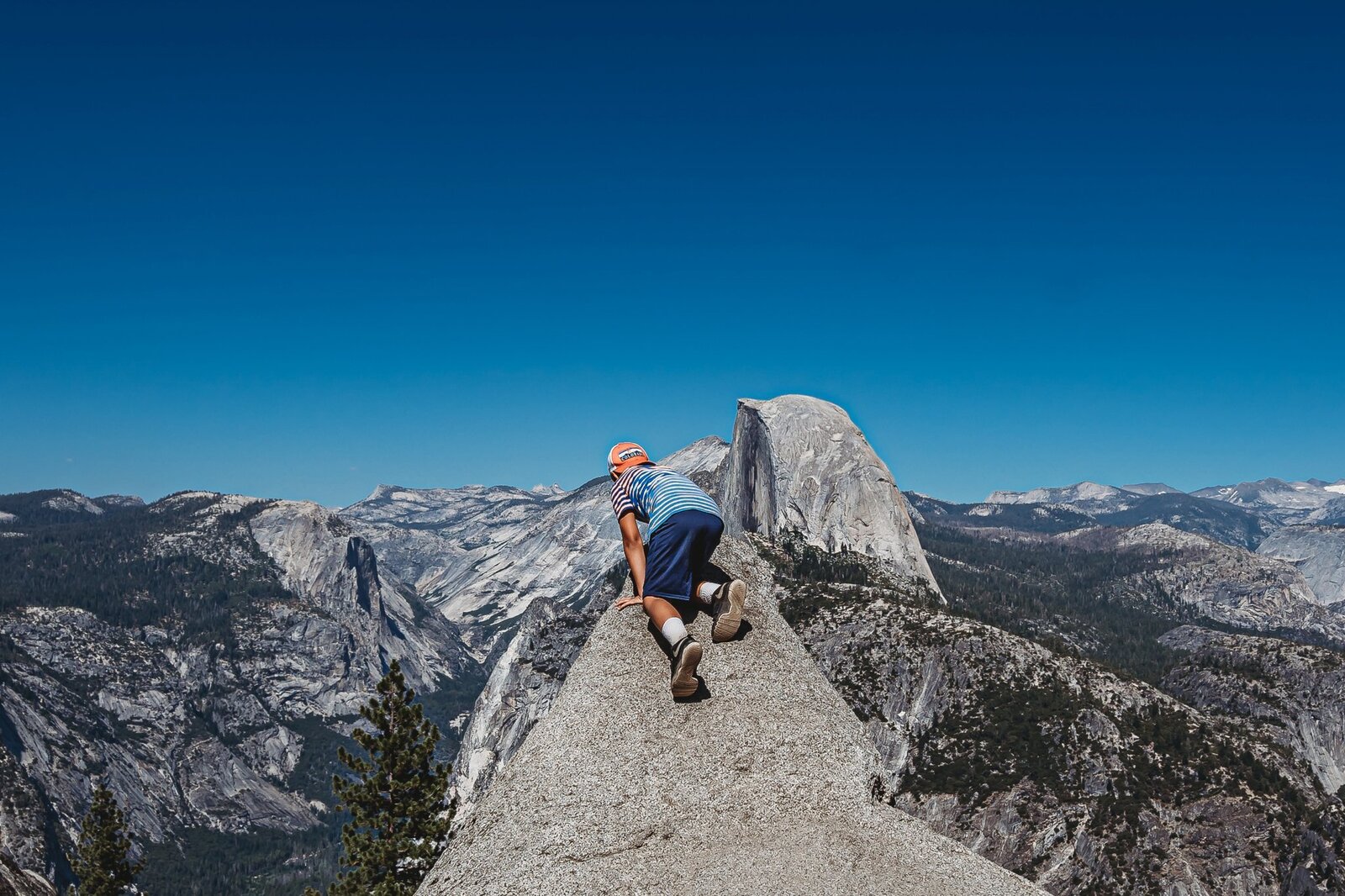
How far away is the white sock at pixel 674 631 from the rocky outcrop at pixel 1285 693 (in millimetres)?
138825

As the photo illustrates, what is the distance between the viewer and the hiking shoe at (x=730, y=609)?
9.46 metres

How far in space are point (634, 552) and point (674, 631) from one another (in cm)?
140

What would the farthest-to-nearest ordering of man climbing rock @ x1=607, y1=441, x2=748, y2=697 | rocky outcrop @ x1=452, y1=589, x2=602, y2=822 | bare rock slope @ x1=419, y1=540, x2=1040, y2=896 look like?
rocky outcrop @ x1=452, y1=589, x2=602, y2=822, man climbing rock @ x1=607, y1=441, x2=748, y2=697, bare rock slope @ x1=419, y1=540, x2=1040, y2=896

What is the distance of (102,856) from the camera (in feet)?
117

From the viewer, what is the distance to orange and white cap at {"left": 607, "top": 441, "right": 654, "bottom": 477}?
1014 centimetres

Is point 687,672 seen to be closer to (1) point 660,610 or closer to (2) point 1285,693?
(1) point 660,610

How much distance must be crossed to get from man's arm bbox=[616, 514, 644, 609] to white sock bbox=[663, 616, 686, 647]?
3.27 ft

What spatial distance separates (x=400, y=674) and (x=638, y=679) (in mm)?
22572

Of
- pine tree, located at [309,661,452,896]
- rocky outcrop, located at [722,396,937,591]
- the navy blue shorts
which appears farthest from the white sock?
rocky outcrop, located at [722,396,937,591]

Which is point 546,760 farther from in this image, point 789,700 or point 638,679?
point 789,700

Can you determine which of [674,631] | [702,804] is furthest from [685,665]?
[702,804]

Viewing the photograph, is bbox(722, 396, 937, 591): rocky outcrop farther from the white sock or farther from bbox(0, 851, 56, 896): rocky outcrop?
the white sock

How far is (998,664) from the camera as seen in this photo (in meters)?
104

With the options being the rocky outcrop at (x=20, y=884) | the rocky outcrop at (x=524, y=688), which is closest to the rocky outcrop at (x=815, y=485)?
the rocky outcrop at (x=524, y=688)
